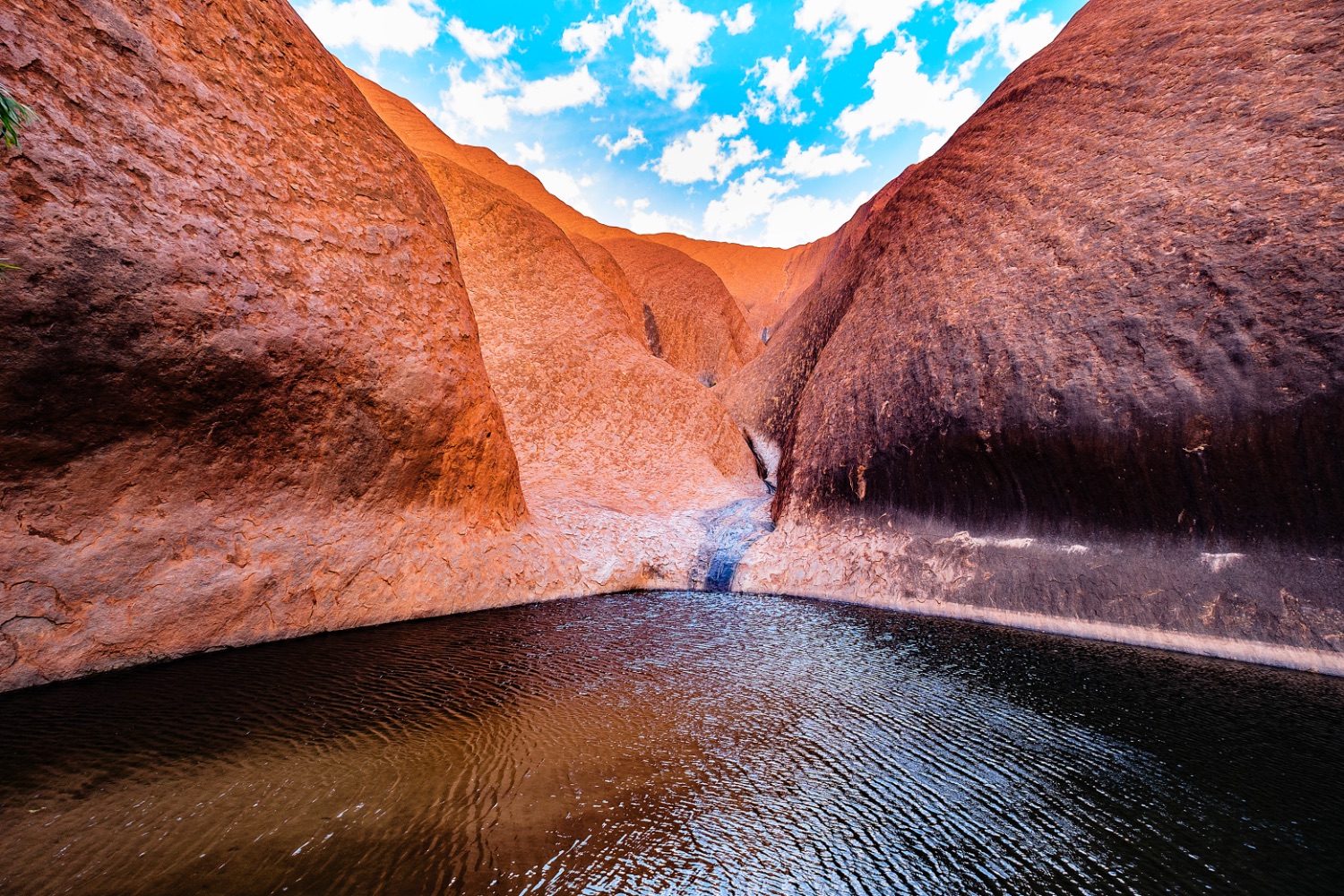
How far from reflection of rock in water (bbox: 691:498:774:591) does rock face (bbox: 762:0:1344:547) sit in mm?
927

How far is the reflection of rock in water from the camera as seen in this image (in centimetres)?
802

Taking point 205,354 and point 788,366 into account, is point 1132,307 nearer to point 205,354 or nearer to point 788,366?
point 205,354

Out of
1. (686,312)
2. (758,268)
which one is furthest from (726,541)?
(758,268)

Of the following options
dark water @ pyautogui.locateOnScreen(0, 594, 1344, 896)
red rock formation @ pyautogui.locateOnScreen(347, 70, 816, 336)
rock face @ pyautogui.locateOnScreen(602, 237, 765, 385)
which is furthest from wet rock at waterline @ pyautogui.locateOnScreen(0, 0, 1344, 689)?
rock face @ pyautogui.locateOnScreen(602, 237, 765, 385)

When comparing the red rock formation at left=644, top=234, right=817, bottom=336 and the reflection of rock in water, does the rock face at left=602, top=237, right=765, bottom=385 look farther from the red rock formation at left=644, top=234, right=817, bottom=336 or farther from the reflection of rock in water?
the reflection of rock in water

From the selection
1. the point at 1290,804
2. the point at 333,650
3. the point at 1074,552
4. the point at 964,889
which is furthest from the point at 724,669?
the point at 1074,552

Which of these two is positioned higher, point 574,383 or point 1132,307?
Result: point 1132,307

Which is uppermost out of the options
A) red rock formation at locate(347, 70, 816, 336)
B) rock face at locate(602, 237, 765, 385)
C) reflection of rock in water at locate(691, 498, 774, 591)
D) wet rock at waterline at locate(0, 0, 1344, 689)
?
red rock formation at locate(347, 70, 816, 336)

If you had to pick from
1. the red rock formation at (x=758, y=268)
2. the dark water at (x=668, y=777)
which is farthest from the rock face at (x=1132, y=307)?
the red rock formation at (x=758, y=268)

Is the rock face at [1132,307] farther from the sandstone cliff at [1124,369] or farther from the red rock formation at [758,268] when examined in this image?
the red rock formation at [758,268]

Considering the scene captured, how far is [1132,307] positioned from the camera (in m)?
6.02

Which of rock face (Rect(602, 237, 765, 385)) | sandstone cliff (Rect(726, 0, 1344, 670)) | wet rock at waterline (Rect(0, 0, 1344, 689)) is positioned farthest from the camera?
rock face (Rect(602, 237, 765, 385))

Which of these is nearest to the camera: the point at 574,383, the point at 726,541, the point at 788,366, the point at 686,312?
the point at 726,541

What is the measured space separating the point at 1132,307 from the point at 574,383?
9.72 m
